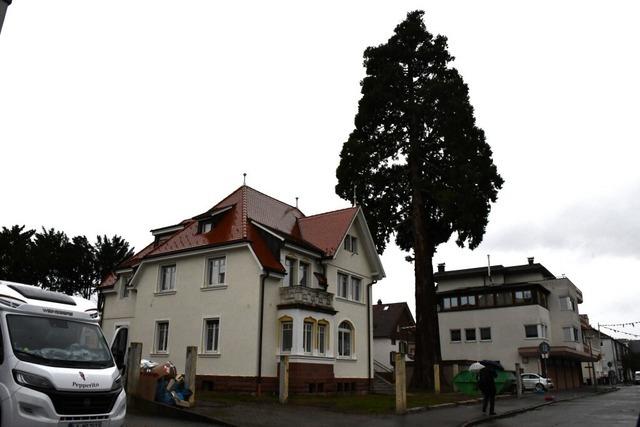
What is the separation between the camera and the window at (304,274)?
29.0 meters

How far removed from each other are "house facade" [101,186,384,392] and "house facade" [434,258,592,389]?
73.0 ft

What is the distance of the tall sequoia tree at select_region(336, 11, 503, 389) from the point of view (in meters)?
33.3

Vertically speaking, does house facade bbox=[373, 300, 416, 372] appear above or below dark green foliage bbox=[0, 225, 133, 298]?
below

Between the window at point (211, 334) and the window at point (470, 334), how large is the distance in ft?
109

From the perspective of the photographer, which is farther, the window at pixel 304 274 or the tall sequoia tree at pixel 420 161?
the tall sequoia tree at pixel 420 161

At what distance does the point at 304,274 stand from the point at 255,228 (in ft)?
11.8

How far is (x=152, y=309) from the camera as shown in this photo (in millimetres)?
30016

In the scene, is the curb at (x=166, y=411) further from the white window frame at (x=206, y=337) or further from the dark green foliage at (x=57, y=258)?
the dark green foliage at (x=57, y=258)

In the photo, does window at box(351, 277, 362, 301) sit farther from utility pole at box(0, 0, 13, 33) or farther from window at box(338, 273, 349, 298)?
utility pole at box(0, 0, 13, 33)

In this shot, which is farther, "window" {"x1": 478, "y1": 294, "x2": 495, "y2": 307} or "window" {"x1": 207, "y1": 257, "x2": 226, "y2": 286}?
"window" {"x1": 478, "y1": 294, "x2": 495, "y2": 307}

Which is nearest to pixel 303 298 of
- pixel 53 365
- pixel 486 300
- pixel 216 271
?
pixel 216 271

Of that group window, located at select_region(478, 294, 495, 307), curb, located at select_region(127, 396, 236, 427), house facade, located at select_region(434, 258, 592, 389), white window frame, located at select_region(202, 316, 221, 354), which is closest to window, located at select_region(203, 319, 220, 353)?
white window frame, located at select_region(202, 316, 221, 354)

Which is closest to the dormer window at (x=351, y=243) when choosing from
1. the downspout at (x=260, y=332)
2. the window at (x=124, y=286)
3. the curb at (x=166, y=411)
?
the downspout at (x=260, y=332)

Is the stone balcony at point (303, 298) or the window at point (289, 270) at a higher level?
the window at point (289, 270)
